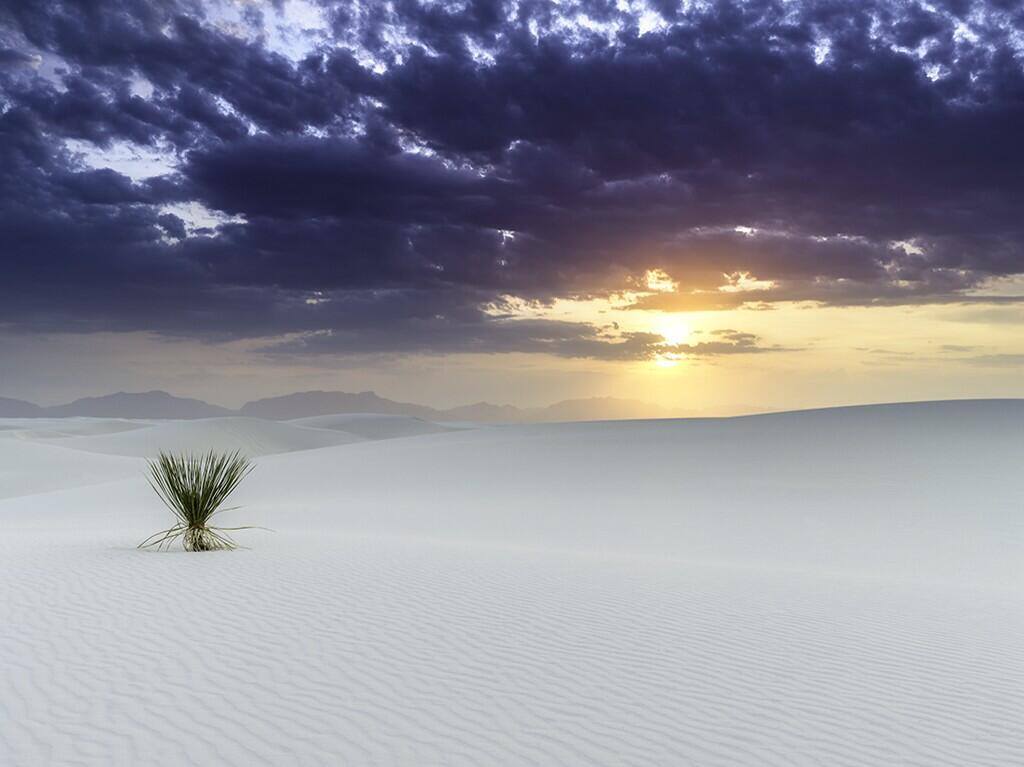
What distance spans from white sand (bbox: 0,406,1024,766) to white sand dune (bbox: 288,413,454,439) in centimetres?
7803

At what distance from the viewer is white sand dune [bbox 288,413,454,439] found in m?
97.6

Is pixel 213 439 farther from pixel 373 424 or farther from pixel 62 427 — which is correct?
pixel 373 424

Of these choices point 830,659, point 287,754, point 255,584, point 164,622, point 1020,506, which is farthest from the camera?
point 1020,506

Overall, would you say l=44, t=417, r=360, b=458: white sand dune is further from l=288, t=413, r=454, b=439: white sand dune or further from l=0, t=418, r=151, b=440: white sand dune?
l=288, t=413, r=454, b=439: white sand dune

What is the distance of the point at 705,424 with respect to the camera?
122ft

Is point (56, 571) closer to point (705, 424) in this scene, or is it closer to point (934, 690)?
point (934, 690)

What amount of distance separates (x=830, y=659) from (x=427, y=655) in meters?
3.31

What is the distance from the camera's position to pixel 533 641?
24.6 ft

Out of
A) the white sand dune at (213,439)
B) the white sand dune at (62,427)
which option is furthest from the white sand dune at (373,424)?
the white sand dune at (213,439)

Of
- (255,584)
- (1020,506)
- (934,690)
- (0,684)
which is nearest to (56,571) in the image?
(255,584)

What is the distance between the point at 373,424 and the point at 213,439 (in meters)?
37.8

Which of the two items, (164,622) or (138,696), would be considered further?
(164,622)

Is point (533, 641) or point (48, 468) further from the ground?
point (48, 468)

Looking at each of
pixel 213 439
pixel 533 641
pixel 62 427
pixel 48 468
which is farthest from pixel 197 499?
pixel 62 427
